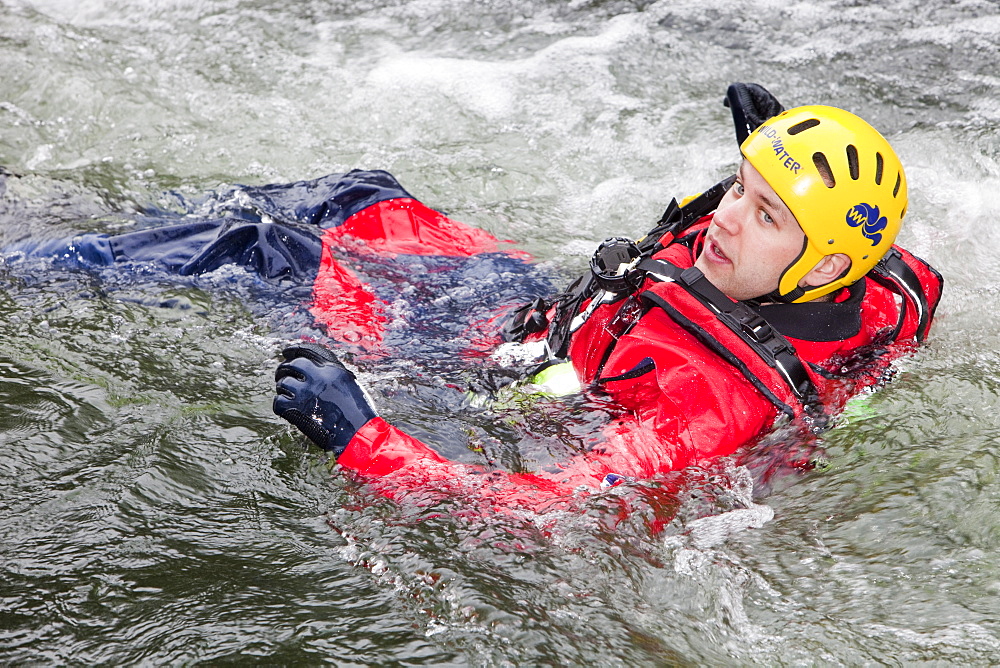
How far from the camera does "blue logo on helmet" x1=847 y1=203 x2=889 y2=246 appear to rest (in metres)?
3.00

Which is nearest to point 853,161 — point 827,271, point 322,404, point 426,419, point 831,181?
point 831,181

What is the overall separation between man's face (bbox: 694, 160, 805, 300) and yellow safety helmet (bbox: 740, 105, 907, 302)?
0.04 meters

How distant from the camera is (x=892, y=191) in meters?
3.05

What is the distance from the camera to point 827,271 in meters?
3.13

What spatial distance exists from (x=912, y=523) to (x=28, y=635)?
8.63 feet

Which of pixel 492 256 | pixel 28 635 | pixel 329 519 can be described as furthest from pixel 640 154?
pixel 28 635

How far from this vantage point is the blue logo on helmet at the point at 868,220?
3.00 m

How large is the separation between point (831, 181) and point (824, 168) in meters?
0.05

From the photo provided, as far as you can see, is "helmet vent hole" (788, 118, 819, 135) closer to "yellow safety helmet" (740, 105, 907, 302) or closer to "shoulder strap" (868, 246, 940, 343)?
"yellow safety helmet" (740, 105, 907, 302)

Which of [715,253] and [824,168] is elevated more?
[824,168]

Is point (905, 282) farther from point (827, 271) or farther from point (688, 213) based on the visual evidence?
point (688, 213)

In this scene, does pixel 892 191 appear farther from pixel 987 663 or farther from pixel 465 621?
pixel 465 621

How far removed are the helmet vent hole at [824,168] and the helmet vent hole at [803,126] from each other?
121 millimetres

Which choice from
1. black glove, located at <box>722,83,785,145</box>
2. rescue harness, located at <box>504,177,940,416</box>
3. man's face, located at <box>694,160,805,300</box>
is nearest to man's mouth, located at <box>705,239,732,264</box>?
man's face, located at <box>694,160,805,300</box>
